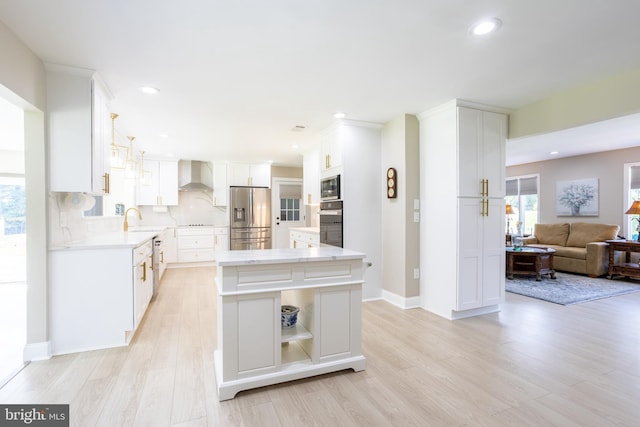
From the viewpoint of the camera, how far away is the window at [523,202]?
7.36 meters

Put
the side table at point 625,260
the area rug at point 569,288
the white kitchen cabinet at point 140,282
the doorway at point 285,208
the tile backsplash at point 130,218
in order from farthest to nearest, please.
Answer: the doorway at point 285,208
the side table at point 625,260
the area rug at point 569,288
the white kitchen cabinet at point 140,282
the tile backsplash at point 130,218

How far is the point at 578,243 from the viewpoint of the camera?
5.89 meters

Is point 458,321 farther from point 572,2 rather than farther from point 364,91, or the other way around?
point 572,2

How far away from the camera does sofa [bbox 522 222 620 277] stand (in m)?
5.24

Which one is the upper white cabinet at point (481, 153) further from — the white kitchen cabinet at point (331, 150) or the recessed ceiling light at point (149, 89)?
the recessed ceiling light at point (149, 89)

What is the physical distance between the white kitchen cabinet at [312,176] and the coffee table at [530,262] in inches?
138

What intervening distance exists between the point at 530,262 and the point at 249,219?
545cm

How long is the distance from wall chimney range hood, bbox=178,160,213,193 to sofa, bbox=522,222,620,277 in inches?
281

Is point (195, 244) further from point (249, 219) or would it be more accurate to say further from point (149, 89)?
point (149, 89)

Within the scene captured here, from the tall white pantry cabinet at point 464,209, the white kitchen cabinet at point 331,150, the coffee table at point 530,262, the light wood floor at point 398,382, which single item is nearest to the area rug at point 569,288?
the coffee table at point 530,262

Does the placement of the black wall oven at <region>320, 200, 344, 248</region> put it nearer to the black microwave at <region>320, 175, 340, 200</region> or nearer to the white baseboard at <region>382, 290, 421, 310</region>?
the black microwave at <region>320, 175, 340, 200</region>

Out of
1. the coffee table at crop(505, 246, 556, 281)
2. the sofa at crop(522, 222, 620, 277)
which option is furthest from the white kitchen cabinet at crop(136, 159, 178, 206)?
the sofa at crop(522, 222, 620, 277)

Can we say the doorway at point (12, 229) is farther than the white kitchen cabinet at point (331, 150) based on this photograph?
No

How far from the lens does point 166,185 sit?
6328 millimetres
